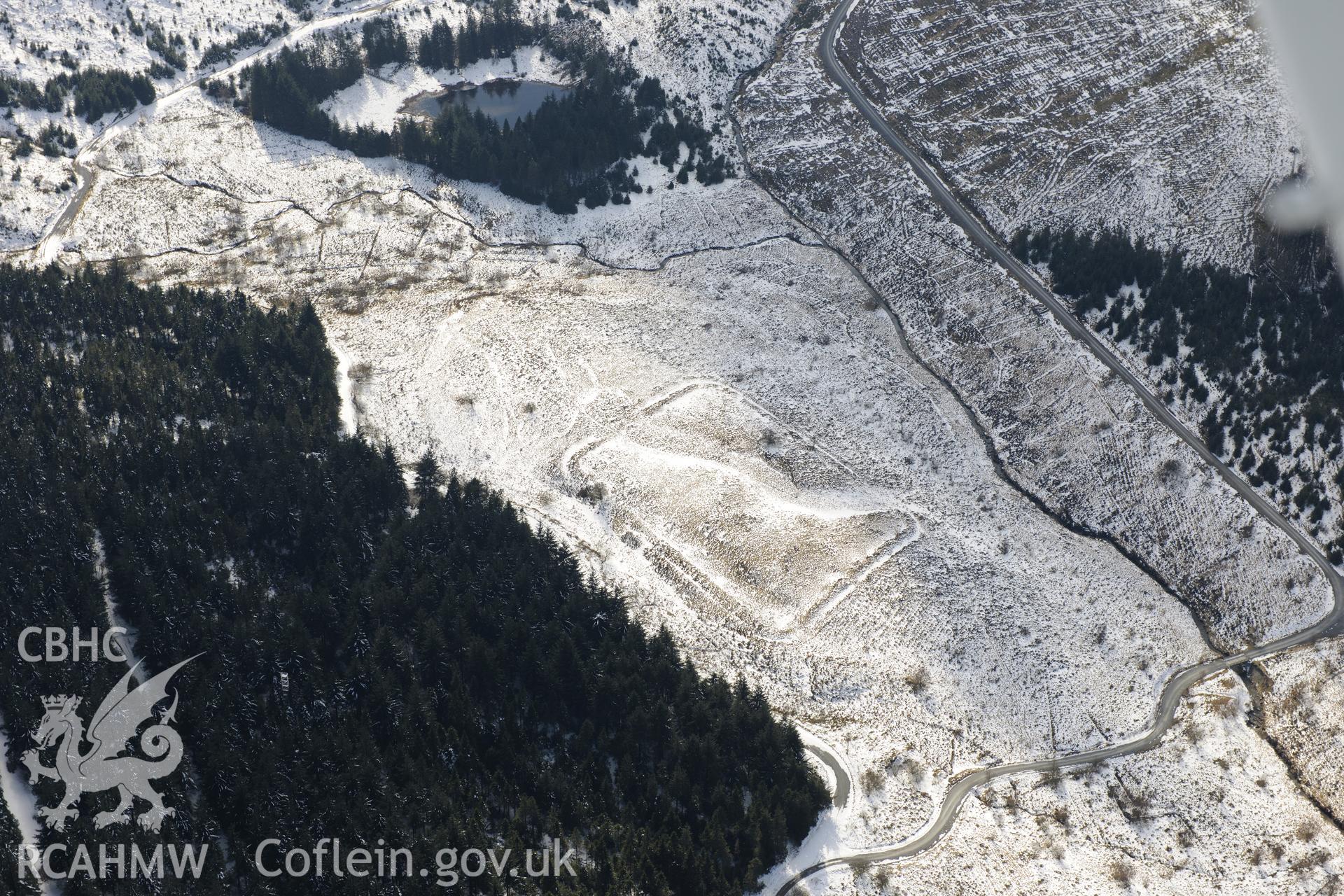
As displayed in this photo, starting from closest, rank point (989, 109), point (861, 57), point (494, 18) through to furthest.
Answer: point (989, 109) < point (861, 57) < point (494, 18)

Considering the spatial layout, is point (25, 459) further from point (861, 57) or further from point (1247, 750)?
point (861, 57)

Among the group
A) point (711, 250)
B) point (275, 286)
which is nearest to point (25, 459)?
point (275, 286)

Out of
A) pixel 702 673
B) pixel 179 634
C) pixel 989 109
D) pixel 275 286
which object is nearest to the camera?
pixel 179 634

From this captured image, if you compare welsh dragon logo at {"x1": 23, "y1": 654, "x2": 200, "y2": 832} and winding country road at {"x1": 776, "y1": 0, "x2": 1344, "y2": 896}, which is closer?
welsh dragon logo at {"x1": 23, "y1": 654, "x2": 200, "y2": 832}

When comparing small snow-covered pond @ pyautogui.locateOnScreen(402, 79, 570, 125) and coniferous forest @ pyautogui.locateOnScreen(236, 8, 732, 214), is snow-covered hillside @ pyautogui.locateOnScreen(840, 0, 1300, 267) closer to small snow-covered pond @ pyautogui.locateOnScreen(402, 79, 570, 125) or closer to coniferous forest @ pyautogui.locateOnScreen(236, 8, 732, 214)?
coniferous forest @ pyautogui.locateOnScreen(236, 8, 732, 214)

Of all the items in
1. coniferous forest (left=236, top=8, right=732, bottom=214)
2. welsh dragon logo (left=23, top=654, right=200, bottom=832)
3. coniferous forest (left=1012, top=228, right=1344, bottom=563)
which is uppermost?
coniferous forest (left=236, top=8, right=732, bottom=214)

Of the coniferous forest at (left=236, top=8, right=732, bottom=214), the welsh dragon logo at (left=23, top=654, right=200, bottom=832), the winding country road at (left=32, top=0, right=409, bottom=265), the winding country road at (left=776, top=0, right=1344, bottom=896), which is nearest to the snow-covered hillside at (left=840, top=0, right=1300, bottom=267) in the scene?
the winding country road at (left=776, top=0, right=1344, bottom=896)
